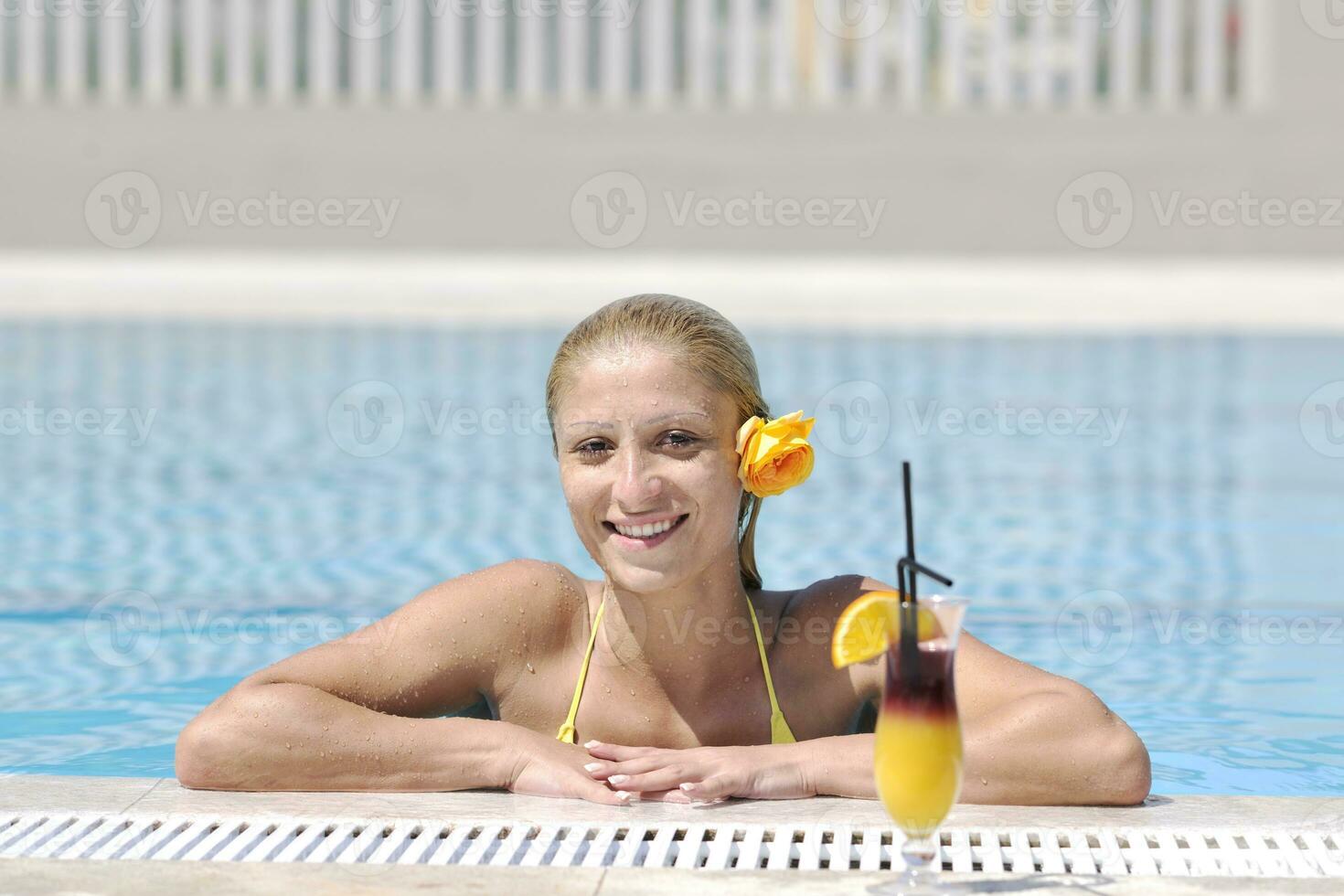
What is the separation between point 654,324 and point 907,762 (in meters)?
1.08

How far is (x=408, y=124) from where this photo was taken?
73.3ft

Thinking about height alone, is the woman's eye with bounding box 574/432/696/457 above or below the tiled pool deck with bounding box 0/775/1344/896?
above

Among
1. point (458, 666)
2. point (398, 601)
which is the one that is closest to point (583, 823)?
point (458, 666)

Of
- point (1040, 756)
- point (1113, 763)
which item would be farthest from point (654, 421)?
point (1113, 763)

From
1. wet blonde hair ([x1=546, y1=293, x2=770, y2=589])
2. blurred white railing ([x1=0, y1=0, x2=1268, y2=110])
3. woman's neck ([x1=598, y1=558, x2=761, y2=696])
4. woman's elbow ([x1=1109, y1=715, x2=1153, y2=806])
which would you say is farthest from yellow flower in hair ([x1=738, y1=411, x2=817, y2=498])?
blurred white railing ([x1=0, y1=0, x2=1268, y2=110])

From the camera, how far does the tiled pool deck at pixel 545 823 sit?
97.1 inches

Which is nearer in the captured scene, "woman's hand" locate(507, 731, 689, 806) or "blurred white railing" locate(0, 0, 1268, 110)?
"woman's hand" locate(507, 731, 689, 806)

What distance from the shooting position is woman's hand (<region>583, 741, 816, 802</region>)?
9.71ft

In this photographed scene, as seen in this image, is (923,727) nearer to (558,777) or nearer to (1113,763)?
(1113,763)

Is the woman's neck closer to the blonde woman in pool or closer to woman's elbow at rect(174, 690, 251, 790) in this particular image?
the blonde woman in pool

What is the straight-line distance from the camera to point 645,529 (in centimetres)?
299

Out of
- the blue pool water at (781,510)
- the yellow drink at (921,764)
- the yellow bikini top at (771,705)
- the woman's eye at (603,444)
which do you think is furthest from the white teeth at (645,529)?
the blue pool water at (781,510)

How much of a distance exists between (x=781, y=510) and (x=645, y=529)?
5.52m

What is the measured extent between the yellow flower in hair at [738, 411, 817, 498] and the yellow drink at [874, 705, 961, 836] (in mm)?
723
